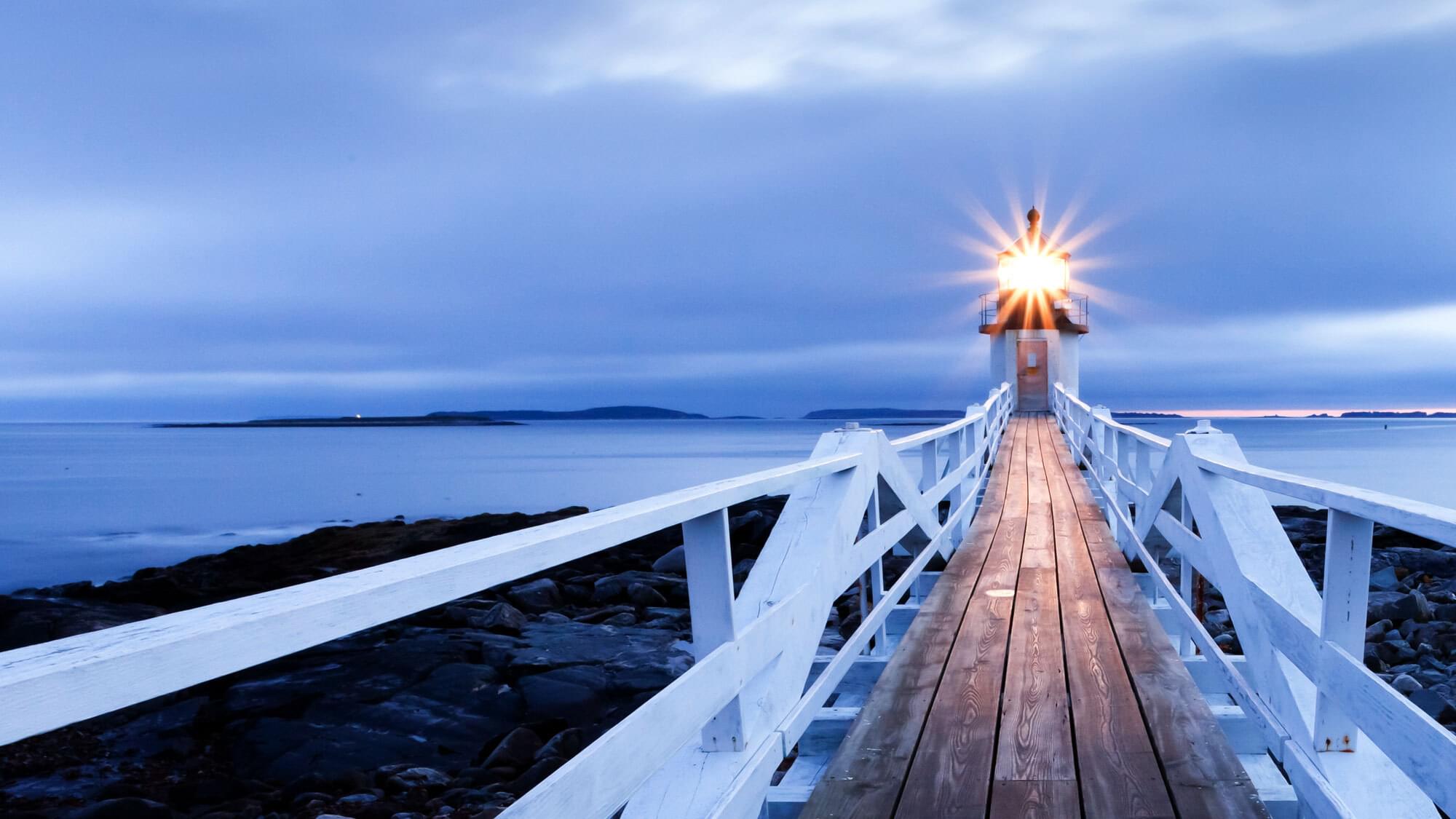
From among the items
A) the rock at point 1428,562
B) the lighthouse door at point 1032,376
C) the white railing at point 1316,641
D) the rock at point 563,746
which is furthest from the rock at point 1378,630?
the lighthouse door at point 1032,376

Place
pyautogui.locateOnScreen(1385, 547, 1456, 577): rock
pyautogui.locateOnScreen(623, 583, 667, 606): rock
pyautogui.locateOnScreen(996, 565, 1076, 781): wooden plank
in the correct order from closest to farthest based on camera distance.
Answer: pyautogui.locateOnScreen(996, 565, 1076, 781): wooden plank → pyautogui.locateOnScreen(623, 583, 667, 606): rock → pyautogui.locateOnScreen(1385, 547, 1456, 577): rock

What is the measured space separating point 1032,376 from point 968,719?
87.8 ft

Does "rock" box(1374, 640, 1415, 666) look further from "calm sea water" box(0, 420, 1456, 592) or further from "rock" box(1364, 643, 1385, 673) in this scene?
"calm sea water" box(0, 420, 1456, 592)

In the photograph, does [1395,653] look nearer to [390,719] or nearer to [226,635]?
[390,719]

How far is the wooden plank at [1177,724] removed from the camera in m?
2.96

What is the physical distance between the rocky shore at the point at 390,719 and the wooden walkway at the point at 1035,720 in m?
3.40

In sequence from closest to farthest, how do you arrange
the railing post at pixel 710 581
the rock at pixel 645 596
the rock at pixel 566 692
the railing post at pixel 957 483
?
the railing post at pixel 710 581 → the railing post at pixel 957 483 → the rock at pixel 566 692 → the rock at pixel 645 596

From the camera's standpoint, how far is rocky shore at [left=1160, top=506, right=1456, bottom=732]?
7.54 metres

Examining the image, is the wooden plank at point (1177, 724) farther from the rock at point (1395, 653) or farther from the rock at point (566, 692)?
the rock at point (566, 692)

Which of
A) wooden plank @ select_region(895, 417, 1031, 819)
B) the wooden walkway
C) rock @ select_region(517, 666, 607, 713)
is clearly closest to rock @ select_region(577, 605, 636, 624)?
rock @ select_region(517, 666, 607, 713)

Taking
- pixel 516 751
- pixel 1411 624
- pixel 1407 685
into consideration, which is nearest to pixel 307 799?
pixel 516 751

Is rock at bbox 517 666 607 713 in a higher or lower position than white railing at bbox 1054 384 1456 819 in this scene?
lower

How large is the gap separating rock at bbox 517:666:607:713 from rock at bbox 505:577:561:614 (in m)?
3.36

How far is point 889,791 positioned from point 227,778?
20.7ft
